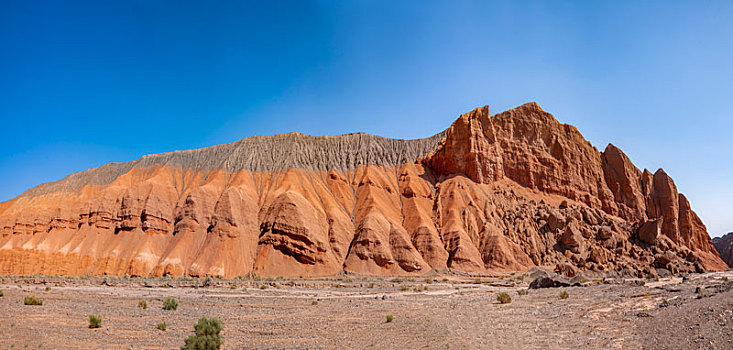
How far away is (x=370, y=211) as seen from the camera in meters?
56.8

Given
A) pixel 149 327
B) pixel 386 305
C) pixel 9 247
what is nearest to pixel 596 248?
pixel 386 305

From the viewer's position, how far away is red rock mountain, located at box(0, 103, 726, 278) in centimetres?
5100

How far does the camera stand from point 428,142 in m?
78.3

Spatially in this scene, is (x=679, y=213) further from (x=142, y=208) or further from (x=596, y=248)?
(x=142, y=208)

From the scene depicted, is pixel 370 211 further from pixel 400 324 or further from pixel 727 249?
pixel 727 249

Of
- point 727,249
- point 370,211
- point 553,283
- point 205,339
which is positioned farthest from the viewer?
point 727,249

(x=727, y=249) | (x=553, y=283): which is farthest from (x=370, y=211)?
(x=727, y=249)

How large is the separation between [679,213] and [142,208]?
78579 millimetres

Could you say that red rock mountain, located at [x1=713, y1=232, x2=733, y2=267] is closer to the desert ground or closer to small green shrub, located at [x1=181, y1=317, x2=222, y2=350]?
the desert ground

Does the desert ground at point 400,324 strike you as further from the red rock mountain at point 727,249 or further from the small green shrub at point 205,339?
the red rock mountain at point 727,249

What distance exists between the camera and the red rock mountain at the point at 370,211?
5100 cm

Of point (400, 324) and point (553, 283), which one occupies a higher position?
point (553, 283)

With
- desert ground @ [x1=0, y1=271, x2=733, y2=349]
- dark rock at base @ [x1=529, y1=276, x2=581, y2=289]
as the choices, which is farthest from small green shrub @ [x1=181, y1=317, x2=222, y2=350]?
dark rock at base @ [x1=529, y1=276, x2=581, y2=289]

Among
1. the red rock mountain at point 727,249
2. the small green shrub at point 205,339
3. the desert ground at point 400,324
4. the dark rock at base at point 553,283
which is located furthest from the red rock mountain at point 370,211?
the small green shrub at point 205,339
